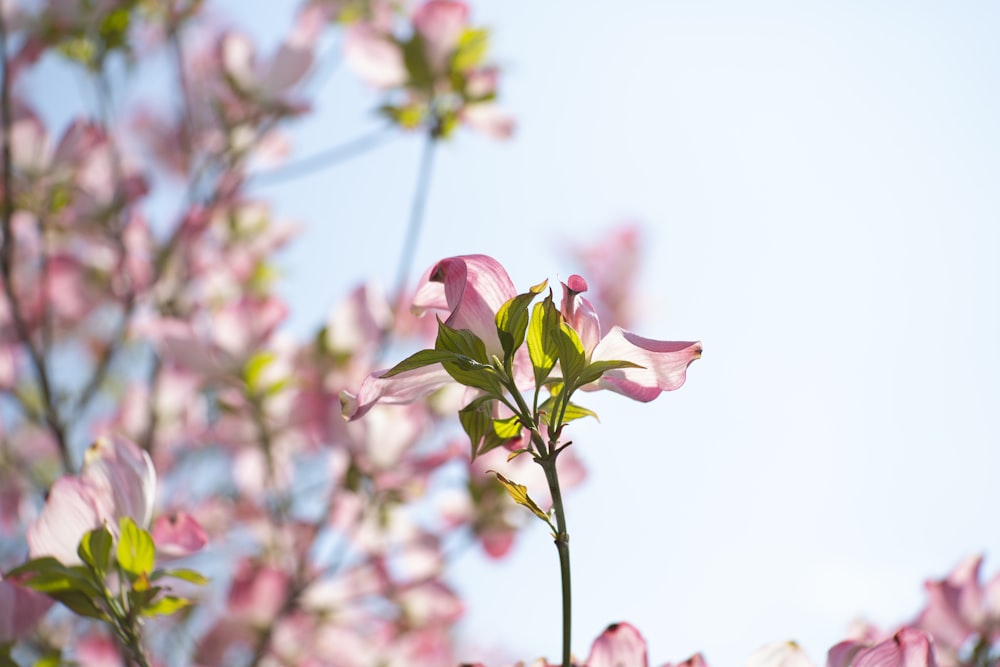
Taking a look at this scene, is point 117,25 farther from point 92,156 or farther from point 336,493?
point 336,493

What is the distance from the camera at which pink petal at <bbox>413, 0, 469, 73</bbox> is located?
97 centimetres

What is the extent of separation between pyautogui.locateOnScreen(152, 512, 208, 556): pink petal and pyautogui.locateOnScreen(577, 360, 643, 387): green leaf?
9.4 inches

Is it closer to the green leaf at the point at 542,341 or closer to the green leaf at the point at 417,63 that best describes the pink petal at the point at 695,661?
the green leaf at the point at 542,341

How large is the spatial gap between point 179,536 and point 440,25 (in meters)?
0.73

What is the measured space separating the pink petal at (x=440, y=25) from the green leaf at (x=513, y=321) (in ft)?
2.36

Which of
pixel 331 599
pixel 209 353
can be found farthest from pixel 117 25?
pixel 331 599

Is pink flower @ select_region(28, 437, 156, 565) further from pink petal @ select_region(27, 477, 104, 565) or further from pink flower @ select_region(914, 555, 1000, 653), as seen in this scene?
pink flower @ select_region(914, 555, 1000, 653)

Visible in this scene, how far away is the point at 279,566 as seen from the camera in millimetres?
1207

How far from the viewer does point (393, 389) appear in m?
0.36

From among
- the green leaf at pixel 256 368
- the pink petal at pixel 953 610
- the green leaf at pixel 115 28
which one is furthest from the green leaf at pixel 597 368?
the green leaf at pixel 115 28

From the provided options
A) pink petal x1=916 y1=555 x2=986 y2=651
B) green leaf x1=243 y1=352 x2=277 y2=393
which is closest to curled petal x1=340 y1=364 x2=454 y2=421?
pink petal x1=916 y1=555 x2=986 y2=651

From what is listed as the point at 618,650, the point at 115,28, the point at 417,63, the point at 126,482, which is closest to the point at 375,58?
the point at 417,63

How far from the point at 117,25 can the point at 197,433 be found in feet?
2.49

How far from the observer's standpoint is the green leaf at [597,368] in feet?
1.18
